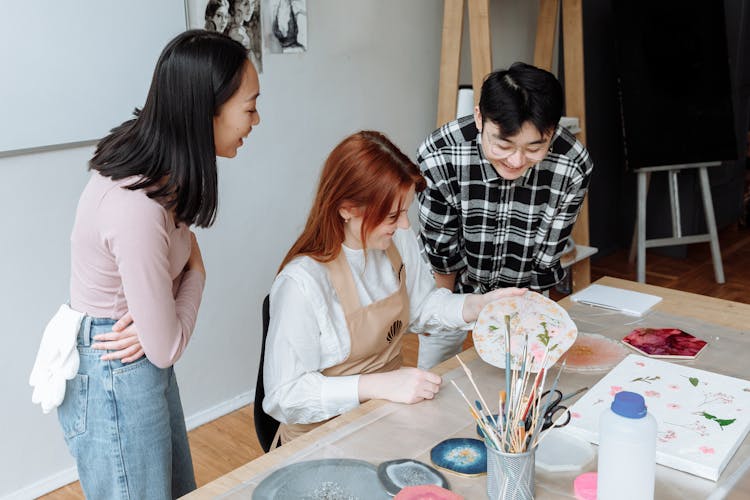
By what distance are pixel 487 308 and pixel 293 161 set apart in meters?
1.39

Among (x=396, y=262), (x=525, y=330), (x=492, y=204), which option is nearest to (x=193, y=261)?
(x=396, y=262)

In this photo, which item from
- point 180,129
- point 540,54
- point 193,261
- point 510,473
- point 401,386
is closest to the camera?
point 510,473

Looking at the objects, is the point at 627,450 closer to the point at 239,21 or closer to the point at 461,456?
the point at 461,456

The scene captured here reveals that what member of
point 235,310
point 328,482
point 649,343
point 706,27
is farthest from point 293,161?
point 706,27

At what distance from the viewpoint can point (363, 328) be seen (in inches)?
62.4

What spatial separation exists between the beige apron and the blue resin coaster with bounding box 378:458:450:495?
14.5 inches

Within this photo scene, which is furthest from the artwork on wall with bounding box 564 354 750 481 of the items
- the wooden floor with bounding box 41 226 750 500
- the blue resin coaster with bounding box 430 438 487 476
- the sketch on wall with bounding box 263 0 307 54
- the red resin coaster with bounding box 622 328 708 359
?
the sketch on wall with bounding box 263 0 307 54

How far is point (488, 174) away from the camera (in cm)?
191

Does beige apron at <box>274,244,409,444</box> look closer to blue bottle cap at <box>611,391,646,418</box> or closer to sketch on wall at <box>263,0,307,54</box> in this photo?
blue bottle cap at <box>611,391,646,418</box>

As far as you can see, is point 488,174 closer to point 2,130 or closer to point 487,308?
point 487,308

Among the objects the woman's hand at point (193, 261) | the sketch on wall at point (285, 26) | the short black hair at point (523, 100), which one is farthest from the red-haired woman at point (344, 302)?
the sketch on wall at point (285, 26)

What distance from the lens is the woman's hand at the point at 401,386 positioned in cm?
139

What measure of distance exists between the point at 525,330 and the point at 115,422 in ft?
2.69

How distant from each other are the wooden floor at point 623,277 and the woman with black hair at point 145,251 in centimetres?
101
